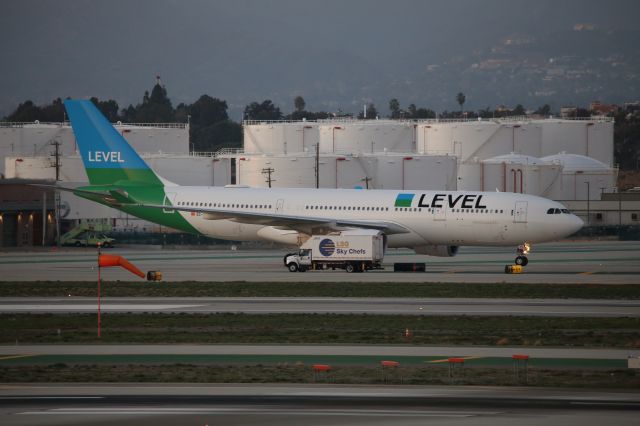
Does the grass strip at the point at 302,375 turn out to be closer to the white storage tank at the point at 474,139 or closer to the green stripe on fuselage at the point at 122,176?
the green stripe on fuselage at the point at 122,176

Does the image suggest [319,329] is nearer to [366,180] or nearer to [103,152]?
[103,152]

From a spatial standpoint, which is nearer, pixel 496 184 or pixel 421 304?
pixel 421 304

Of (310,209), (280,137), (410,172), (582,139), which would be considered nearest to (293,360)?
(310,209)

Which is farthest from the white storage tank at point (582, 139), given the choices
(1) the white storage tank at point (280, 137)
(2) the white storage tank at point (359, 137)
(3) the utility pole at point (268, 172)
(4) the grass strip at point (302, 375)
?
(4) the grass strip at point (302, 375)

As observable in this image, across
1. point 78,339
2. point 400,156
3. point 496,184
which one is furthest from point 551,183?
point 78,339

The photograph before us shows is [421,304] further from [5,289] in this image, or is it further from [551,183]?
[551,183]

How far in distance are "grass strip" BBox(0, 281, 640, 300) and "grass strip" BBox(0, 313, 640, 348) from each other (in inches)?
285

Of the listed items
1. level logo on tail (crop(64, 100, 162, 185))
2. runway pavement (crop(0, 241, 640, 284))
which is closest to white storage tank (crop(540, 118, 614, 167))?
runway pavement (crop(0, 241, 640, 284))

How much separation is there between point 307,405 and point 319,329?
Result: 38.2 ft

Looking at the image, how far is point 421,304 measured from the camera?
39.8m

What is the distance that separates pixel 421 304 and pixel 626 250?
42.7 metres

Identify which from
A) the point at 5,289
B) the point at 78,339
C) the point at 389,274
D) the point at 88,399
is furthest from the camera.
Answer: the point at 389,274

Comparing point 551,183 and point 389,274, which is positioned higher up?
point 551,183

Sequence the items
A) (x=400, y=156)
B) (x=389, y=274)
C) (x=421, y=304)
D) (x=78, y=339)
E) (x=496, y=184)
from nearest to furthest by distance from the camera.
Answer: (x=78, y=339), (x=421, y=304), (x=389, y=274), (x=400, y=156), (x=496, y=184)
